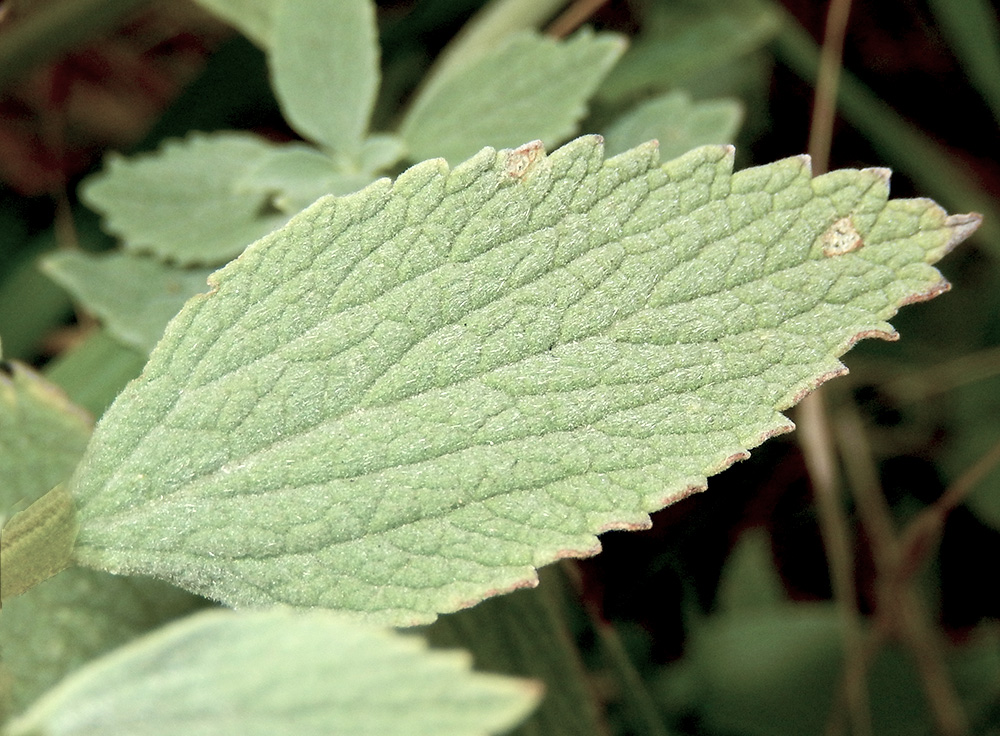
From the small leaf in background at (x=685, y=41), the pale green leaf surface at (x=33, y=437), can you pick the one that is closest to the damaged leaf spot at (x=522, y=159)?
the pale green leaf surface at (x=33, y=437)

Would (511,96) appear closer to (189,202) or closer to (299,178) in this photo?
(299,178)

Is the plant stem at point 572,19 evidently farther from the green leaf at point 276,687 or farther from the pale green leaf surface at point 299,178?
the green leaf at point 276,687

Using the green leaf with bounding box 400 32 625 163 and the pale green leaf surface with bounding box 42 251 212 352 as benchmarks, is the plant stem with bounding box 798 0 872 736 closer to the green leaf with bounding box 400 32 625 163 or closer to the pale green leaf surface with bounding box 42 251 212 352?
the green leaf with bounding box 400 32 625 163

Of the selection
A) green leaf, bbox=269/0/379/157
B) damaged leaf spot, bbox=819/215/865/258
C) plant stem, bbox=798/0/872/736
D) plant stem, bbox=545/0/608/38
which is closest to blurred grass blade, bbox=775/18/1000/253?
plant stem, bbox=798/0/872/736

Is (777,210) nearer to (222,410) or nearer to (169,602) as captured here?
(222,410)

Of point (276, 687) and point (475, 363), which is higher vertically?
point (475, 363)

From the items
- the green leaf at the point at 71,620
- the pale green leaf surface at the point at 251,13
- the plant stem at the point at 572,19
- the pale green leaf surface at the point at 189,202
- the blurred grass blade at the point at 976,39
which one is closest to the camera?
the green leaf at the point at 71,620

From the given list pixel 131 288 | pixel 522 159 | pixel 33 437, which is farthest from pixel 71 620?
pixel 522 159
